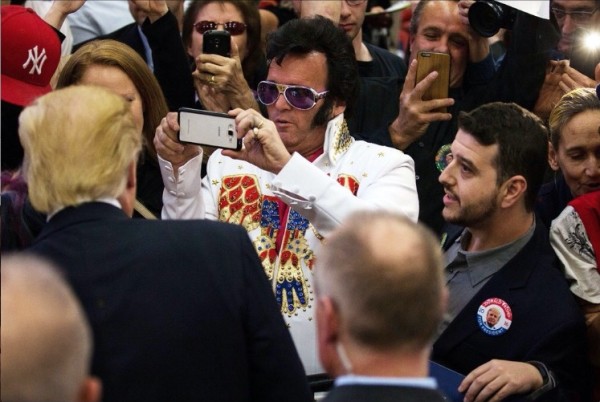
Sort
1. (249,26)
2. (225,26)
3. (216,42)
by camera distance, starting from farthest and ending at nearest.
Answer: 1. (249,26)
2. (225,26)
3. (216,42)

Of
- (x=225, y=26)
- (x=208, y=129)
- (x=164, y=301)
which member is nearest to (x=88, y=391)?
(x=164, y=301)

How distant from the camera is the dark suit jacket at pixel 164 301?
231cm

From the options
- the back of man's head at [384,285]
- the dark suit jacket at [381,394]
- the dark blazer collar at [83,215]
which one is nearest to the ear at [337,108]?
the dark blazer collar at [83,215]

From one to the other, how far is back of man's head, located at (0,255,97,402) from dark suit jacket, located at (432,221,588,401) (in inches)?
71.5

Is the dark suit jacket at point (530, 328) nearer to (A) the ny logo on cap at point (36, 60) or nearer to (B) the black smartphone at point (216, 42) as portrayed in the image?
(B) the black smartphone at point (216, 42)

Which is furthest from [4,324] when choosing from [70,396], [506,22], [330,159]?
[506,22]

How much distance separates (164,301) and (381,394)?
663 mm

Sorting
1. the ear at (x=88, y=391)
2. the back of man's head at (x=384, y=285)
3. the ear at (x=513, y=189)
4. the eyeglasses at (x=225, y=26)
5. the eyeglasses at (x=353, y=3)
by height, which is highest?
the back of man's head at (x=384, y=285)

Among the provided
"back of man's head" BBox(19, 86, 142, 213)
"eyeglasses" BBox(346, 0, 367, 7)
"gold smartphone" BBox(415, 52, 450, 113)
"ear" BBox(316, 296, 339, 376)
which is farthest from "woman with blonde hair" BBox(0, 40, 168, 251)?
"ear" BBox(316, 296, 339, 376)

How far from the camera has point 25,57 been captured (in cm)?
373

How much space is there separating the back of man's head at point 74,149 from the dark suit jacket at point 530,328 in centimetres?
134

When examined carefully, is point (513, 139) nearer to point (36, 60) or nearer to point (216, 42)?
point (216, 42)

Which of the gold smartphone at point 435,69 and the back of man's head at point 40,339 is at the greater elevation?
the back of man's head at point 40,339

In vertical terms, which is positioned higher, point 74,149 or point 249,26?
point 74,149
